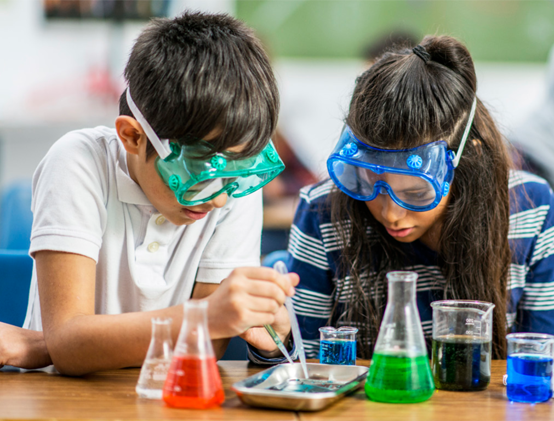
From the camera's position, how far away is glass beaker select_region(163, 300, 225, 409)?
94 cm

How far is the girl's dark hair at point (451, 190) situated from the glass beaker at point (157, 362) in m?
0.62

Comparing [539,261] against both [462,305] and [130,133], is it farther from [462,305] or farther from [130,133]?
[130,133]

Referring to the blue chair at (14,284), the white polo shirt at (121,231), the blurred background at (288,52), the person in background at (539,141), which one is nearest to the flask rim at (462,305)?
the white polo shirt at (121,231)

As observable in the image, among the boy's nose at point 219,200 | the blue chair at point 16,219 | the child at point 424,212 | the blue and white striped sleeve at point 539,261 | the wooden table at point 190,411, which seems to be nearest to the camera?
the wooden table at point 190,411

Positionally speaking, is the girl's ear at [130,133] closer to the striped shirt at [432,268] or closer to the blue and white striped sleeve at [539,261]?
the striped shirt at [432,268]

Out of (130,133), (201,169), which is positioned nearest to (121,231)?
(130,133)

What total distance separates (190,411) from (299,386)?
0.73 feet

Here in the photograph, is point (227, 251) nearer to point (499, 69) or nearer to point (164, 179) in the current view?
point (164, 179)

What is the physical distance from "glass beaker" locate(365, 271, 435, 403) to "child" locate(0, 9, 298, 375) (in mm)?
175

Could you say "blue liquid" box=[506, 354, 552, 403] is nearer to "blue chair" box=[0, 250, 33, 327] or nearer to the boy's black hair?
the boy's black hair

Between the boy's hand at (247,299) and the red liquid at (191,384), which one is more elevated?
the boy's hand at (247,299)

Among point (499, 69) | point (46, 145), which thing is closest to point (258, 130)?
point (46, 145)

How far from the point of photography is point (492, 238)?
5.16 feet

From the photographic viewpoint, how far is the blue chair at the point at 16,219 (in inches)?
87.8
